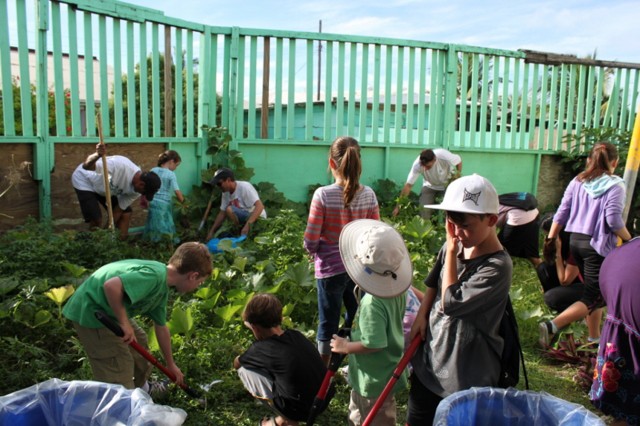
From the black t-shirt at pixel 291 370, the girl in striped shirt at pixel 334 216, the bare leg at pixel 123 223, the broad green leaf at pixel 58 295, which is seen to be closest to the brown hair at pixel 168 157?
the bare leg at pixel 123 223

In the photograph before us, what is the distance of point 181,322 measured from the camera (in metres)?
4.41

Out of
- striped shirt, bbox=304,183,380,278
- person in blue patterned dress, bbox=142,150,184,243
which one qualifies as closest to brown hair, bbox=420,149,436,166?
person in blue patterned dress, bbox=142,150,184,243

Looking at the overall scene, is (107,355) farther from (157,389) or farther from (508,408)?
(508,408)

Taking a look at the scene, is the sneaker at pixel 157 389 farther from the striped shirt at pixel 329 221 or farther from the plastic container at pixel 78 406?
the plastic container at pixel 78 406

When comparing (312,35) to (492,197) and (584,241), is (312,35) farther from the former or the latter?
(492,197)

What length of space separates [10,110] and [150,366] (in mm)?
3770

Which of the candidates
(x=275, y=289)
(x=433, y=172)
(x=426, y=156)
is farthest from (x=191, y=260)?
(x=433, y=172)

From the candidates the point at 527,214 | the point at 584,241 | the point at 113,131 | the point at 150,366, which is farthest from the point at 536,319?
the point at 113,131

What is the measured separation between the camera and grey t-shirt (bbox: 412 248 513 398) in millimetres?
2447

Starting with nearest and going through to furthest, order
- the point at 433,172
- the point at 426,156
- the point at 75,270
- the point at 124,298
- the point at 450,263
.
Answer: the point at 450,263 → the point at 124,298 → the point at 75,270 → the point at 426,156 → the point at 433,172

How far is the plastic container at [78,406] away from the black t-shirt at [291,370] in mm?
957

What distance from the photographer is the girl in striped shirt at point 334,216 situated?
3.90 metres

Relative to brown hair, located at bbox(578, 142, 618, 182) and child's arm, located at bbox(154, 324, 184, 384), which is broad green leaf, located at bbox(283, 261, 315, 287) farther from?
brown hair, located at bbox(578, 142, 618, 182)

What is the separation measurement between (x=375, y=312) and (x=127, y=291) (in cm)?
128
